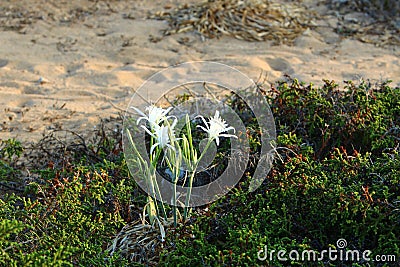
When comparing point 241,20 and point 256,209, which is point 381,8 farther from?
point 256,209

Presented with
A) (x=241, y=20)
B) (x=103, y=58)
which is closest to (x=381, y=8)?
(x=241, y=20)

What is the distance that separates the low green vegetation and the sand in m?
1.22

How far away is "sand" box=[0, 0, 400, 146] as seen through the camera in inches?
173

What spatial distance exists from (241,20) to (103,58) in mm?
1549

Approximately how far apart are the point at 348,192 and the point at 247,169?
0.59 metres

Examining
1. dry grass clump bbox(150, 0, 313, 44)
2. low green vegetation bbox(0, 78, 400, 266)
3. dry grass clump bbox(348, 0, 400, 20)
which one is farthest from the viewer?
dry grass clump bbox(348, 0, 400, 20)

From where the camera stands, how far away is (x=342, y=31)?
19.4 feet

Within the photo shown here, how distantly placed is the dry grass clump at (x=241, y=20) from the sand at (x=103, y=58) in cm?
11

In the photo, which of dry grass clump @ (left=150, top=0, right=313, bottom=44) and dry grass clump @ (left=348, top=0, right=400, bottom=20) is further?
dry grass clump @ (left=348, top=0, right=400, bottom=20)

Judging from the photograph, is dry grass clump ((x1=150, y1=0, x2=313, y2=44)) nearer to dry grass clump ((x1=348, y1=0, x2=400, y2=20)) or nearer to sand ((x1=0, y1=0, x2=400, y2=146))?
sand ((x1=0, y1=0, x2=400, y2=146))

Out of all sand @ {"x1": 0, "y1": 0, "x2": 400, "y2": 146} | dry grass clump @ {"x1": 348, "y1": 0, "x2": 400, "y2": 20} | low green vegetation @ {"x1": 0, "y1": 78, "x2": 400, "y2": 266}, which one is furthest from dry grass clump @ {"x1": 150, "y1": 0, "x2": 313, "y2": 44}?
low green vegetation @ {"x1": 0, "y1": 78, "x2": 400, "y2": 266}

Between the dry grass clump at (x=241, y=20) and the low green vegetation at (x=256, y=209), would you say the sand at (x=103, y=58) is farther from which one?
the low green vegetation at (x=256, y=209)

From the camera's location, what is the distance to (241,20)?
5.93 m

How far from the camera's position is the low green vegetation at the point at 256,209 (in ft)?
7.59
